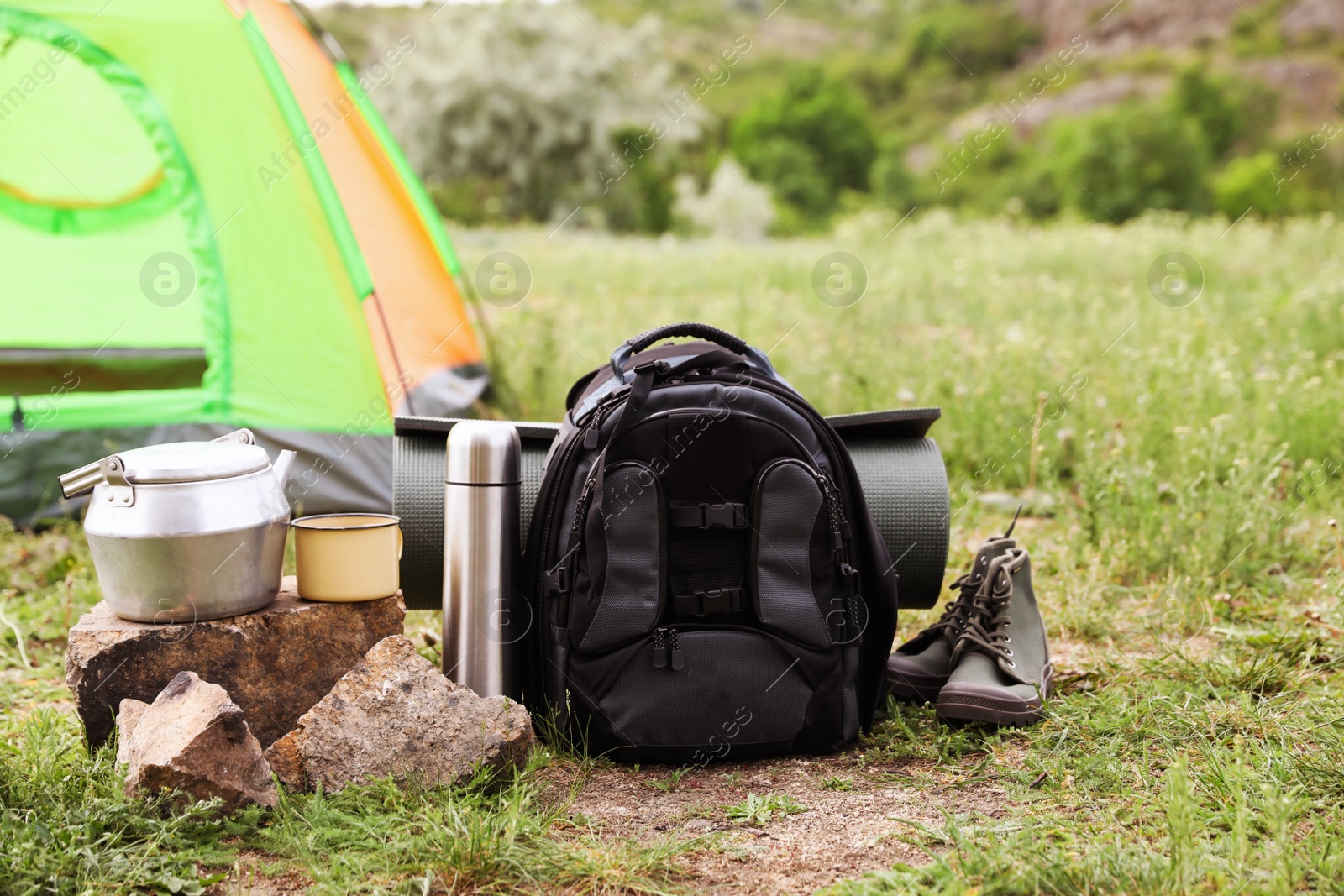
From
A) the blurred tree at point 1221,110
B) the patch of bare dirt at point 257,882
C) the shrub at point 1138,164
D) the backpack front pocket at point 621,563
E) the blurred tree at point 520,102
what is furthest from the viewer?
the blurred tree at point 1221,110

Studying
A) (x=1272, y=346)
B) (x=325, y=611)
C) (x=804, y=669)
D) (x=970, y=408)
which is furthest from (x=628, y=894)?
(x=1272, y=346)

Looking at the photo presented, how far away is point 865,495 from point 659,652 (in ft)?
2.17

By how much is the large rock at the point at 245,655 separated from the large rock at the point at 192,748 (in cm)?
9

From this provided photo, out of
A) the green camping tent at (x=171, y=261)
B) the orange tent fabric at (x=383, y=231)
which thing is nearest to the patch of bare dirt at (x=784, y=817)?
the green camping tent at (x=171, y=261)

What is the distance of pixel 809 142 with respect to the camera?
2131 inches

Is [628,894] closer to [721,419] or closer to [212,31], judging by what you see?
[721,419]

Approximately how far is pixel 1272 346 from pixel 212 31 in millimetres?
5188

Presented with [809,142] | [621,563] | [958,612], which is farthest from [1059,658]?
[809,142]

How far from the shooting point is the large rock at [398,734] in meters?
1.84

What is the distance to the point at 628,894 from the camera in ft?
5.07

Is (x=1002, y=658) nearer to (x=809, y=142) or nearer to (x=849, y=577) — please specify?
(x=849, y=577)

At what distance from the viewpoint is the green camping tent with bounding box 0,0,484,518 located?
3576mm

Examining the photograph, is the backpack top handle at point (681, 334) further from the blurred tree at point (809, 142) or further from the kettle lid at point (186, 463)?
the blurred tree at point (809, 142)

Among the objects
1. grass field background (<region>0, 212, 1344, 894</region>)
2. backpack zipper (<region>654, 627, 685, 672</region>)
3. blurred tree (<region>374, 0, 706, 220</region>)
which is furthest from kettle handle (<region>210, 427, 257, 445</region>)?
blurred tree (<region>374, 0, 706, 220</region>)
